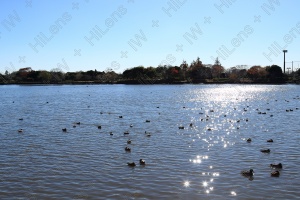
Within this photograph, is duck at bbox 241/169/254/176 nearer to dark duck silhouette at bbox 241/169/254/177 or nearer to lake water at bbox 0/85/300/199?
dark duck silhouette at bbox 241/169/254/177

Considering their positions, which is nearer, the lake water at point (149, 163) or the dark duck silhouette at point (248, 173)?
the lake water at point (149, 163)

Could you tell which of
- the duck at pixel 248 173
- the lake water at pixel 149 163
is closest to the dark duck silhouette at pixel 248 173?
the duck at pixel 248 173

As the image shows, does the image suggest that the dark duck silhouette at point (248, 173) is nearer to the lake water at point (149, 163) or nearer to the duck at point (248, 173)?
the duck at point (248, 173)

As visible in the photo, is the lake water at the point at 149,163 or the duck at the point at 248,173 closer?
the lake water at the point at 149,163

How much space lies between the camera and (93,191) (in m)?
12.6

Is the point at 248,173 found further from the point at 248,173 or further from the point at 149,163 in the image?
the point at 149,163

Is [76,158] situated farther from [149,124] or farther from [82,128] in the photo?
[149,124]

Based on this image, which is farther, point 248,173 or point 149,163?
point 149,163

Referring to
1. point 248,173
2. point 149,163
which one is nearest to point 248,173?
point 248,173

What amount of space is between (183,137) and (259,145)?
17.4ft

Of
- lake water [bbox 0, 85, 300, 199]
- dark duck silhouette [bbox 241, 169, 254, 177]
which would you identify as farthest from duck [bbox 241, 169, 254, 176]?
lake water [bbox 0, 85, 300, 199]

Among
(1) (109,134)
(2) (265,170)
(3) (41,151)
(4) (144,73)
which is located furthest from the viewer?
(4) (144,73)

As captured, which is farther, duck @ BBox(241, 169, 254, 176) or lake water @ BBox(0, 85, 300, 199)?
→ duck @ BBox(241, 169, 254, 176)

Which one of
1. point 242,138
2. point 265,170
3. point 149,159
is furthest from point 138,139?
point 265,170
